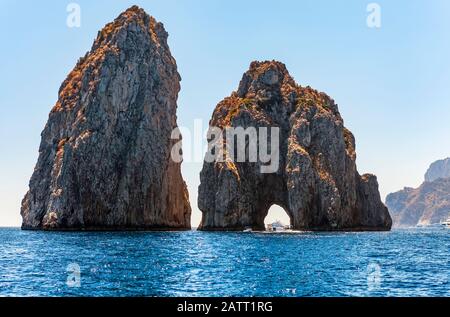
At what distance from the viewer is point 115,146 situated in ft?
468

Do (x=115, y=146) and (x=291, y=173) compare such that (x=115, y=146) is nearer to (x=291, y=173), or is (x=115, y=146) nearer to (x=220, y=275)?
(x=291, y=173)

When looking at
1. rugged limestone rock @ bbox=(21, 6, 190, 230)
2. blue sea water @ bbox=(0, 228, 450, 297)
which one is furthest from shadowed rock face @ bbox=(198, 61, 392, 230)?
blue sea water @ bbox=(0, 228, 450, 297)

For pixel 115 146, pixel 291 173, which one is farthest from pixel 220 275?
pixel 115 146

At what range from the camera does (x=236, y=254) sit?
59.8m

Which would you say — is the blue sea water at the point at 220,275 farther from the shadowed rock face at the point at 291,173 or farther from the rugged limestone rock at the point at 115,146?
the shadowed rock face at the point at 291,173

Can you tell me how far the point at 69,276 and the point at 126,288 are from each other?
323 inches

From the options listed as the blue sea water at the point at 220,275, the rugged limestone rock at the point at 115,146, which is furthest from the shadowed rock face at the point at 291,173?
the blue sea water at the point at 220,275

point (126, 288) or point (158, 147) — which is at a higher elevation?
point (158, 147)

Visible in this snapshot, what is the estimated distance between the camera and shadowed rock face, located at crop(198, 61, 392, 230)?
5605 inches

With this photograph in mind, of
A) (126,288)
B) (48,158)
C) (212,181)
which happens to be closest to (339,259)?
(126,288)

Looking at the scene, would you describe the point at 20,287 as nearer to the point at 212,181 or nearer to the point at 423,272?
the point at 423,272

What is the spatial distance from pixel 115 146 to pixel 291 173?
5435 cm

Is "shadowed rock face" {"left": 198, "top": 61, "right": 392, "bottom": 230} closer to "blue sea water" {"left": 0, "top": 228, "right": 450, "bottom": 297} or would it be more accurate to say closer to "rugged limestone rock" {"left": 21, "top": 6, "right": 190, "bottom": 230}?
"rugged limestone rock" {"left": 21, "top": 6, "right": 190, "bottom": 230}

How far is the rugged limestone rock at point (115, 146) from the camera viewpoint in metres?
136
